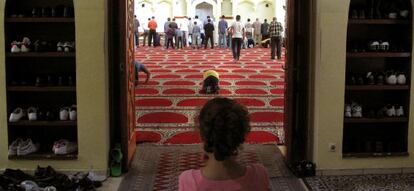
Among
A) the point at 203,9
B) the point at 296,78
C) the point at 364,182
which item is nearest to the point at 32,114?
the point at 296,78

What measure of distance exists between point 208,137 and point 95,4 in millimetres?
3491

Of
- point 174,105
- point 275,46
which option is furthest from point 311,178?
point 275,46

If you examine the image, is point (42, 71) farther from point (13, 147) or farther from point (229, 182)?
point (229, 182)

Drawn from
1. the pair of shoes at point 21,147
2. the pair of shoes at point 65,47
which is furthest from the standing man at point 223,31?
the pair of shoes at point 21,147

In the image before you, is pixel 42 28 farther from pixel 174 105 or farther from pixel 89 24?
pixel 174 105

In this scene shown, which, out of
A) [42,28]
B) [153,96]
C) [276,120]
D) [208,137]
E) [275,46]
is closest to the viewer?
[208,137]

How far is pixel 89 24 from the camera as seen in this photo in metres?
5.24

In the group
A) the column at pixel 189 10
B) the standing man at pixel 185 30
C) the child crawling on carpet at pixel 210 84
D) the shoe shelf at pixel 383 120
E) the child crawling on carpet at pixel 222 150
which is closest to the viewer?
the child crawling on carpet at pixel 222 150

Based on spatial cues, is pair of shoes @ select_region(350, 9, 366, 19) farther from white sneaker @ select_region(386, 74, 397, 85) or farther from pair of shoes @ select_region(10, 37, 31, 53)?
pair of shoes @ select_region(10, 37, 31, 53)

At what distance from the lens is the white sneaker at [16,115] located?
5.45m

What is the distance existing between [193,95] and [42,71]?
4.82 meters

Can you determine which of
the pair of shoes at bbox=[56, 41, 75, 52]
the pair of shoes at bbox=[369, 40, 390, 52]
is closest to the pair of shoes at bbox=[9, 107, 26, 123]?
the pair of shoes at bbox=[56, 41, 75, 52]

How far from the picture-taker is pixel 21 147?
5.43 meters

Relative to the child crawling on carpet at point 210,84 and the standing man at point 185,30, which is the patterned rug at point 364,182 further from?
the standing man at point 185,30
